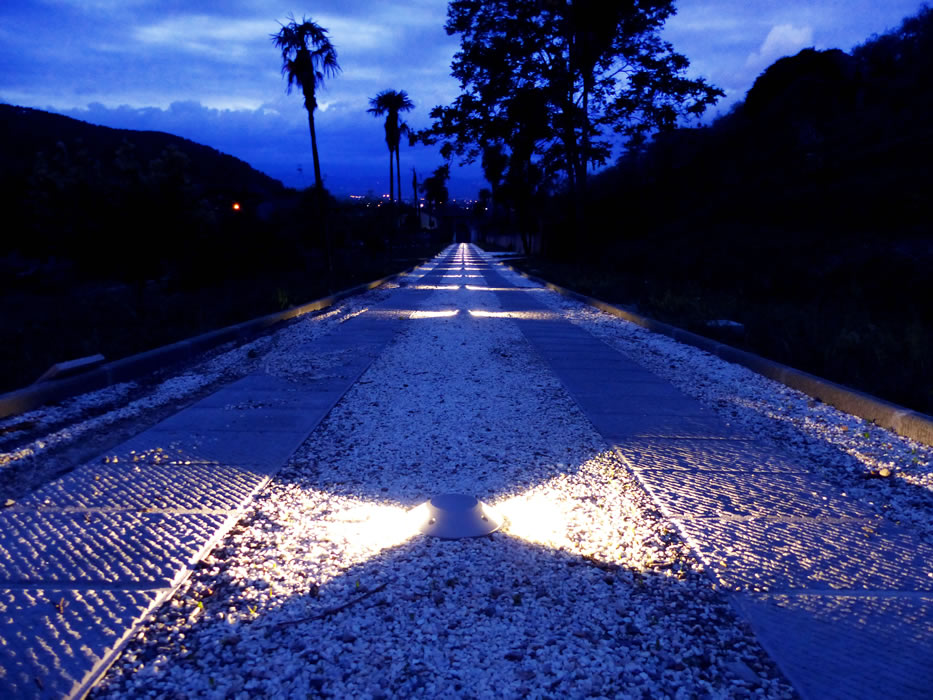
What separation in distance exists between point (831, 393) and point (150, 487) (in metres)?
6.32

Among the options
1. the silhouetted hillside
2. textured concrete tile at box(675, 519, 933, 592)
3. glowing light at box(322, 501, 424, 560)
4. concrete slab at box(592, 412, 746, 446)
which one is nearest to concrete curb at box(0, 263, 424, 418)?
glowing light at box(322, 501, 424, 560)

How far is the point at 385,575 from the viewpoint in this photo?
11.8ft

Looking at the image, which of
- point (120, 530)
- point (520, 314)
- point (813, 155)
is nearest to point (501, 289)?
point (520, 314)

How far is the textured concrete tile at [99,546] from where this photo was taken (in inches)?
140

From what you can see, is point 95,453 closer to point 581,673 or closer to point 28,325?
point 581,673

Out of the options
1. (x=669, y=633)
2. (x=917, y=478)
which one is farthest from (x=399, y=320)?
(x=669, y=633)

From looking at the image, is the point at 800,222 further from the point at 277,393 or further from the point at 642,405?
the point at 277,393

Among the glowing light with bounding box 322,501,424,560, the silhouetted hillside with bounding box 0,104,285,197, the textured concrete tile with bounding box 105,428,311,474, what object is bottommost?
the glowing light with bounding box 322,501,424,560

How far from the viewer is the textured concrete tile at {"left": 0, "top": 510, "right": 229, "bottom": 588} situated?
11.7 feet

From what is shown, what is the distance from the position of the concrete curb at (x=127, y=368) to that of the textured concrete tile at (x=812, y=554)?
5.89 m

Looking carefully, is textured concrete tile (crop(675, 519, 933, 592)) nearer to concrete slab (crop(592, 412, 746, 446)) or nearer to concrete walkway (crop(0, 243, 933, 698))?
concrete walkway (crop(0, 243, 933, 698))

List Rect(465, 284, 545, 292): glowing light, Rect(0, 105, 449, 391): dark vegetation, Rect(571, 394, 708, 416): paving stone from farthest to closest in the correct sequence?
Rect(465, 284, 545, 292): glowing light → Rect(0, 105, 449, 391): dark vegetation → Rect(571, 394, 708, 416): paving stone

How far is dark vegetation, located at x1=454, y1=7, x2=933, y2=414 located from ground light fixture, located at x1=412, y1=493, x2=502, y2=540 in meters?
4.56

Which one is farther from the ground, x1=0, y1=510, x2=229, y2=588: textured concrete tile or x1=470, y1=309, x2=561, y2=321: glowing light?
x1=0, y1=510, x2=229, y2=588: textured concrete tile
